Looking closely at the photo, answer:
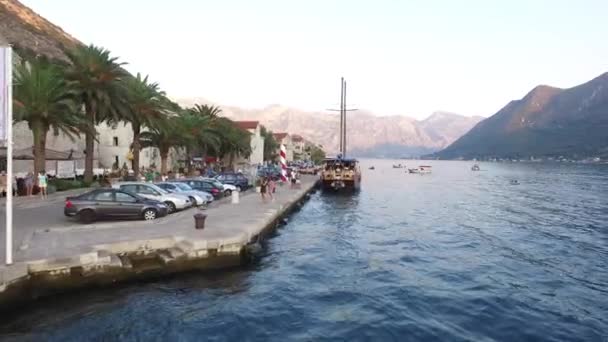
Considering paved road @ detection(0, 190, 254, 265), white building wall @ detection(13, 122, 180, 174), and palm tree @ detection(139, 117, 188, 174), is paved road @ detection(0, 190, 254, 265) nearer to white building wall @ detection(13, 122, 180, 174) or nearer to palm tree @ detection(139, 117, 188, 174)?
white building wall @ detection(13, 122, 180, 174)

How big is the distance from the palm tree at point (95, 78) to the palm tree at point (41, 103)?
5.87ft

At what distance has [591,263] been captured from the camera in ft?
61.0

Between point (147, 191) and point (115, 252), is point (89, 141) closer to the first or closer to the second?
point (147, 191)

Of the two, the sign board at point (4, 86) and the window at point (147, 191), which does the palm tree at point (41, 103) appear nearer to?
the window at point (147, 191)

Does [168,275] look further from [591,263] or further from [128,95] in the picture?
[128,95]

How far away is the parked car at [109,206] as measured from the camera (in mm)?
19344

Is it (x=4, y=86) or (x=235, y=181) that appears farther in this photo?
(x=235, y=181)

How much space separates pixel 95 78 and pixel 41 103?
209 inches

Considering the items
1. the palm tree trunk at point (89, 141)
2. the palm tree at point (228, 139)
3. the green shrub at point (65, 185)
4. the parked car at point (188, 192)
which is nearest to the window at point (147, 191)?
the parked car at point (188, 192)

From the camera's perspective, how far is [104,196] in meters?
19.9

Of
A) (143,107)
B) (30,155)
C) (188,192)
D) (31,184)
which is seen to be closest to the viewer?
(188,192)

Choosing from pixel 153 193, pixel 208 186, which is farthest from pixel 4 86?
pixel 208 186

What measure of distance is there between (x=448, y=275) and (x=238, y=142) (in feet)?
183

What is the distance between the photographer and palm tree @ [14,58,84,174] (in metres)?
30.7
